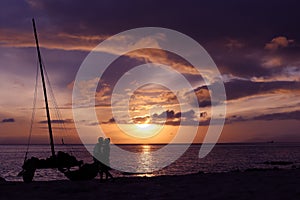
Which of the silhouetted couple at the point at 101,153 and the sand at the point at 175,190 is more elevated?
the silhouetted couple at the point at 101,153

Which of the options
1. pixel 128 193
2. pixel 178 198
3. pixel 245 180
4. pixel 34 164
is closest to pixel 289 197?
pixel 178 198

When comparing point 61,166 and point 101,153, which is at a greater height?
point 101,153

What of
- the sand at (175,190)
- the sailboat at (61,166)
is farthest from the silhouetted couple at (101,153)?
the sailboat at (61,166)

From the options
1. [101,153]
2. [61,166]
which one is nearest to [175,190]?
[101,153]

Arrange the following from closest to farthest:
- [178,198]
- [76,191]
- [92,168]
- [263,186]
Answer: [178,198], [263,186], [76,191], [92,168]

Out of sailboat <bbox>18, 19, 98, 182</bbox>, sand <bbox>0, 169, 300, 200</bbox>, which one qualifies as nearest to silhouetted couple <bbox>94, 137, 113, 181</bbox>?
sand <bbox>0, 169, 300, 200</bbox>

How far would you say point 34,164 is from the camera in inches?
1310

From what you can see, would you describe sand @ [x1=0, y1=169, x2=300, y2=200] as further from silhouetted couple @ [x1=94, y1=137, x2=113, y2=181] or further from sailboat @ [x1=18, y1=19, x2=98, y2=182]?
sailboat @ [x1=18, y1=19, x2=98, y2=182]

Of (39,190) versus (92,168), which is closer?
(39,190)

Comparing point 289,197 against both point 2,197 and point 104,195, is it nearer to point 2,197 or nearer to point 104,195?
point 104,195

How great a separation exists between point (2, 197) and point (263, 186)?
11685mm

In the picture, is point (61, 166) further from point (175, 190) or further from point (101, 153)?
point (175, 190)

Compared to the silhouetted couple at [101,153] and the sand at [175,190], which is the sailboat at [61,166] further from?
the sand at [175,190]

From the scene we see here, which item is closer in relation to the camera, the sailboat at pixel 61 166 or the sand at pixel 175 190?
the sand at pixel 175 190
